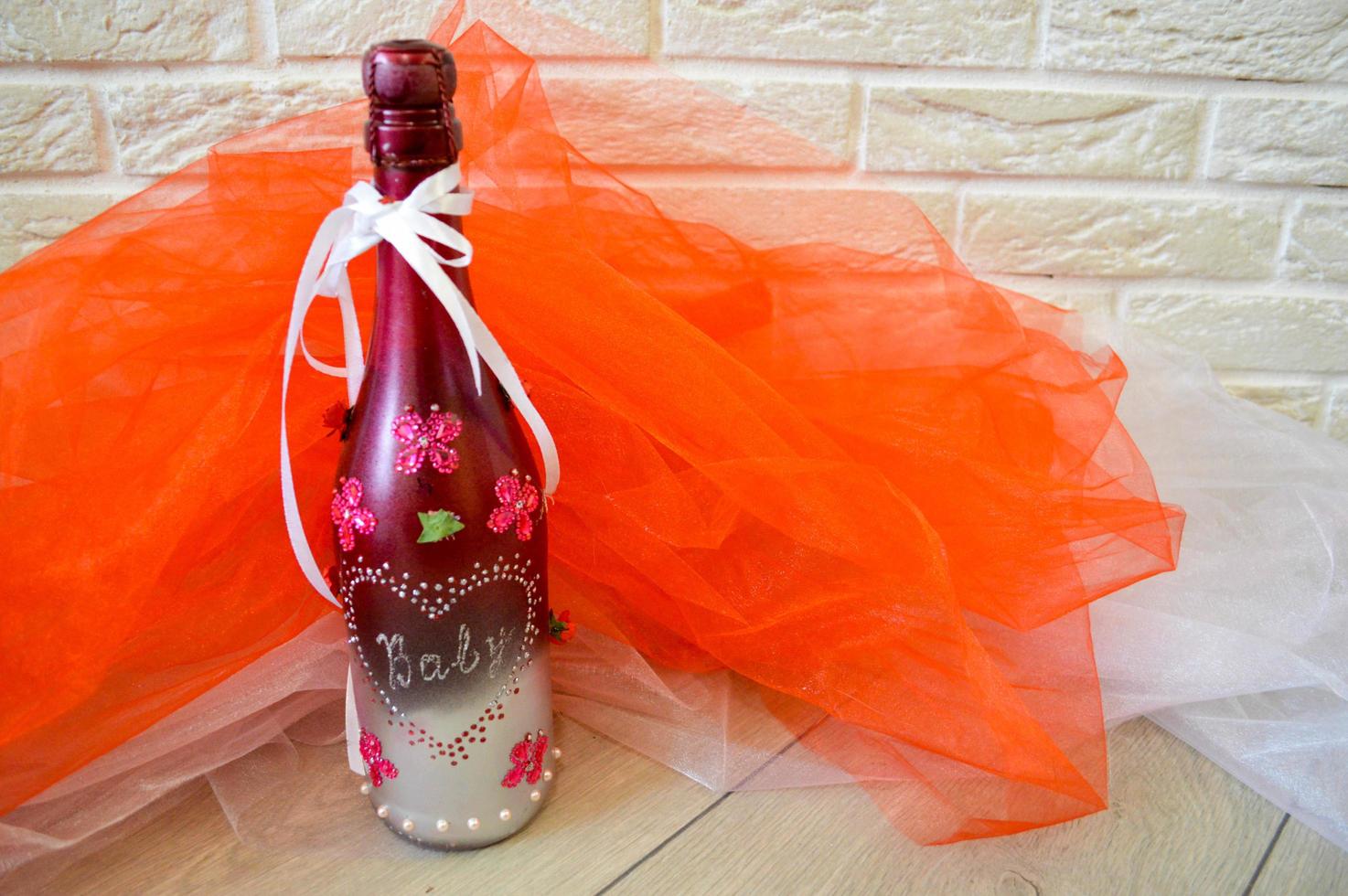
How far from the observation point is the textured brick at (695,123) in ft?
2.23

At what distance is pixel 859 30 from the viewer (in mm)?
690

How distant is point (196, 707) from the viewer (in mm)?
527

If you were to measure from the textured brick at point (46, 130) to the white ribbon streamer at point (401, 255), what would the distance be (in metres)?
0.31

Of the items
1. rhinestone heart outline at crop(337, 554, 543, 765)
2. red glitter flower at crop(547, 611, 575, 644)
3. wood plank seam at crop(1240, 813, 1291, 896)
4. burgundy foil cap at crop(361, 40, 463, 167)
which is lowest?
wood plank seam at crop(1240, 813, 1291, 896)

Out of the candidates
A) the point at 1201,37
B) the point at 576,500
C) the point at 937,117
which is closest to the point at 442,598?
the point at 576,500

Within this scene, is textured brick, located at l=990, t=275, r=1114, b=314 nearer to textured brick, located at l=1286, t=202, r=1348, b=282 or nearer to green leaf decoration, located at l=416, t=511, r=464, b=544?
textured brick, located at l=1286, t=202, r=1348, b=282

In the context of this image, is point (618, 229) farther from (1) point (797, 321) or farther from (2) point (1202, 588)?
(2) point (1202, 588)

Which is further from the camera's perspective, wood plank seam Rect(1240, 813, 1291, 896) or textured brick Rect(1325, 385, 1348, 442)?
textured brick Rect(1325, 385, 1348, 442)

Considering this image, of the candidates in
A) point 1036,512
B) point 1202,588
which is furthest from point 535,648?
point 1202,588

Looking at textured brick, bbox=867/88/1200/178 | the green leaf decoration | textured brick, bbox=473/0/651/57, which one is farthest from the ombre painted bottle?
textured brick, bbox=867/88/1200/178

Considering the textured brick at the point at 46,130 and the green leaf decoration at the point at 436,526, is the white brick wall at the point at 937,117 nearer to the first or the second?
the textured brick at the point at 46,130

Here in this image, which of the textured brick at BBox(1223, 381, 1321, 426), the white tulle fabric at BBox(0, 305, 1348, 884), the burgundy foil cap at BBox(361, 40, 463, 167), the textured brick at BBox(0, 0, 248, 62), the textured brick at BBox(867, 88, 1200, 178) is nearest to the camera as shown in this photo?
the burgundy foil cap at BBox(361, 40, 463, 167)

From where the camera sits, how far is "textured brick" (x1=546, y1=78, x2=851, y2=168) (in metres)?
0.68

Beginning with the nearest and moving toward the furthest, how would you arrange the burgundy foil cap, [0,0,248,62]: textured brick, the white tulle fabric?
the burgundy foil cap
the white tulle fabric
[0,0,248,62]: textured brick
